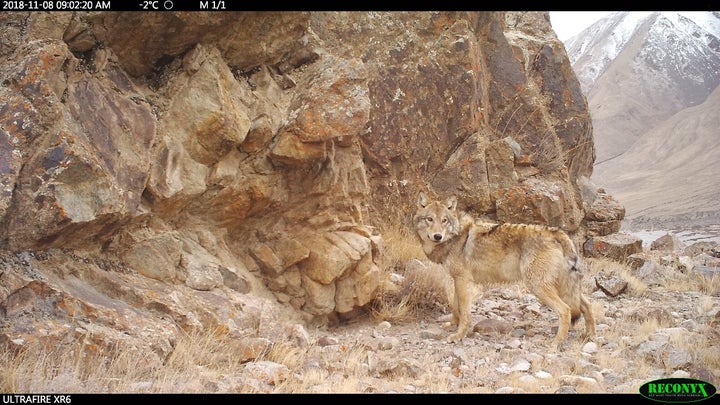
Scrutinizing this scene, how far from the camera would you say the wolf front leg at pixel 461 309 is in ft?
23.1

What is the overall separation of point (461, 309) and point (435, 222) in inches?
50.9

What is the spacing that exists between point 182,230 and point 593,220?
10.9 meters

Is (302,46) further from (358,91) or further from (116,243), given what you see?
(116,243)

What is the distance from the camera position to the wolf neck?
776 centimetres

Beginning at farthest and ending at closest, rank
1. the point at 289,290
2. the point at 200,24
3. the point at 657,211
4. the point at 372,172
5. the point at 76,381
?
the point at 657,211, the point at 372,172, the point at 289,290, the point at 200,24, the point at 76,381

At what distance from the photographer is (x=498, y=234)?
7.45m

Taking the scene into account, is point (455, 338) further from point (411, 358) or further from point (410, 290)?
point (410, 290)

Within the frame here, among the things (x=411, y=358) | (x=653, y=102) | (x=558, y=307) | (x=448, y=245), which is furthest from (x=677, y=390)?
(x=653, y=102)

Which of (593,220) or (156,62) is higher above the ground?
(156,62)

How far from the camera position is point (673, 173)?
37.5m

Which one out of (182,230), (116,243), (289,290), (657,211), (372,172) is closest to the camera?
(116,243)

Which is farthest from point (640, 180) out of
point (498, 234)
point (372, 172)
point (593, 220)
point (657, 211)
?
point (498, 234)

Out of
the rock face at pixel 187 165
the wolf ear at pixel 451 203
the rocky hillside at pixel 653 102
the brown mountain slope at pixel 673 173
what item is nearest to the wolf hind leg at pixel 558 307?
the wolf ear at pixel 451 203

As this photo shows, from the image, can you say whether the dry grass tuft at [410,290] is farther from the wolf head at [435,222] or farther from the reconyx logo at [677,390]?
the reconyx logo at [677,390]
